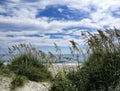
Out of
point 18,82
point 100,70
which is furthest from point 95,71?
point 18,82

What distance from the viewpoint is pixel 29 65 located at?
12.4m

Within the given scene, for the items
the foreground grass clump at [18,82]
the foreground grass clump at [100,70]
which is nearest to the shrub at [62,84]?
the foreground grass clump at [100,70]

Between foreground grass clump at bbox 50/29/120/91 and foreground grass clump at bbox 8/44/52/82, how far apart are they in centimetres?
240

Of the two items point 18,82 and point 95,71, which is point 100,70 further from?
point 18,82

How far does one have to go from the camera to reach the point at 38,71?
12164 millimetres

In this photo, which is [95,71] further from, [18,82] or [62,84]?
[18,82]

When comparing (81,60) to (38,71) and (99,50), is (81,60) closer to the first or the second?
(99,50)

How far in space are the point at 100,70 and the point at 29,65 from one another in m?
4.44

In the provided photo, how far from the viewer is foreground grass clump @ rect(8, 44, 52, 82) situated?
38.7ft

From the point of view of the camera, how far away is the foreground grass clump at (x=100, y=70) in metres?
8.48

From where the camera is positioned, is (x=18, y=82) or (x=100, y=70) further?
(x=18, y=82)

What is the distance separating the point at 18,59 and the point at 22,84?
3191 millimetres

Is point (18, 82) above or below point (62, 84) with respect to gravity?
below

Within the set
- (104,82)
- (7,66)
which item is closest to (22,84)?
(7,66)
